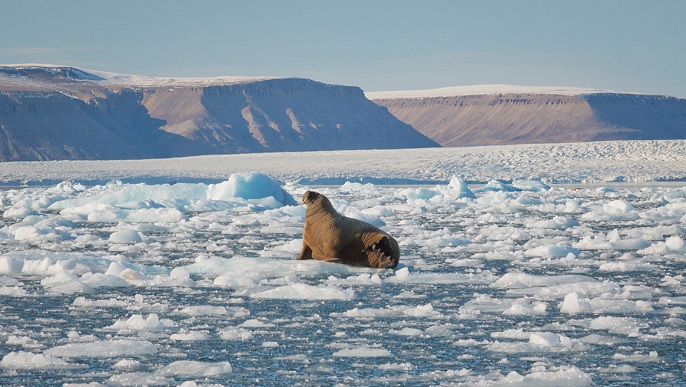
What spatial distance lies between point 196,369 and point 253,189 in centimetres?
2061

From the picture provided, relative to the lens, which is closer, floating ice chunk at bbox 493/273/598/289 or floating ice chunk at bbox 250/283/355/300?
floating ice chunk at bbox 250/283/355/300

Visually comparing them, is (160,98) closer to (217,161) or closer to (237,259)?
(217,161)

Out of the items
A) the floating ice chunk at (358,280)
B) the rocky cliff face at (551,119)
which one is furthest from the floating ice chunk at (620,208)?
the rocky cliff face at (551,119)

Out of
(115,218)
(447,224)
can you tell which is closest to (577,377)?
(447,224)

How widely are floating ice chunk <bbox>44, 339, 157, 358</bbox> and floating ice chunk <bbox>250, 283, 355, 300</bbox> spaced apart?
2.22m

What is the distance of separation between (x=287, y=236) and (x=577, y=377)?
997 centimetres

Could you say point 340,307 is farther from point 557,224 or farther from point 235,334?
point 557,224

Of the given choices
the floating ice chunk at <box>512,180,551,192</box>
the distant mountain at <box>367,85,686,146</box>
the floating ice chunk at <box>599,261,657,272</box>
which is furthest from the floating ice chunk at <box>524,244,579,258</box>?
the distant mountain at <box>367,85,686,146</box>

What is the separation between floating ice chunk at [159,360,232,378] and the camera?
5.98m

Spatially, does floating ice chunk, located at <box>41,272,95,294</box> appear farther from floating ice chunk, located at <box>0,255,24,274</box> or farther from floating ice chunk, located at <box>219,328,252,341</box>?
floating ice chunk, located at <box>219,328,252,341</box>

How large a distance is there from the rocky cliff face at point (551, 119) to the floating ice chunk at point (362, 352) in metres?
137

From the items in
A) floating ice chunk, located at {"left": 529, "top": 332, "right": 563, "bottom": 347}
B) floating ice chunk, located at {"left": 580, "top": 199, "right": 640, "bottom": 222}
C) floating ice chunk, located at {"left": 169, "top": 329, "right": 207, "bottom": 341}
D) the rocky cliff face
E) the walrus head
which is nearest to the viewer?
floating ice chunk, located at {"left": 529, "top": 332, "right": 563, "bottom": 347}

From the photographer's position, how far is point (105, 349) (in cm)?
657

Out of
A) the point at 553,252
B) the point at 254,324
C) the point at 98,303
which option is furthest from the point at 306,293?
the point at 553,252
